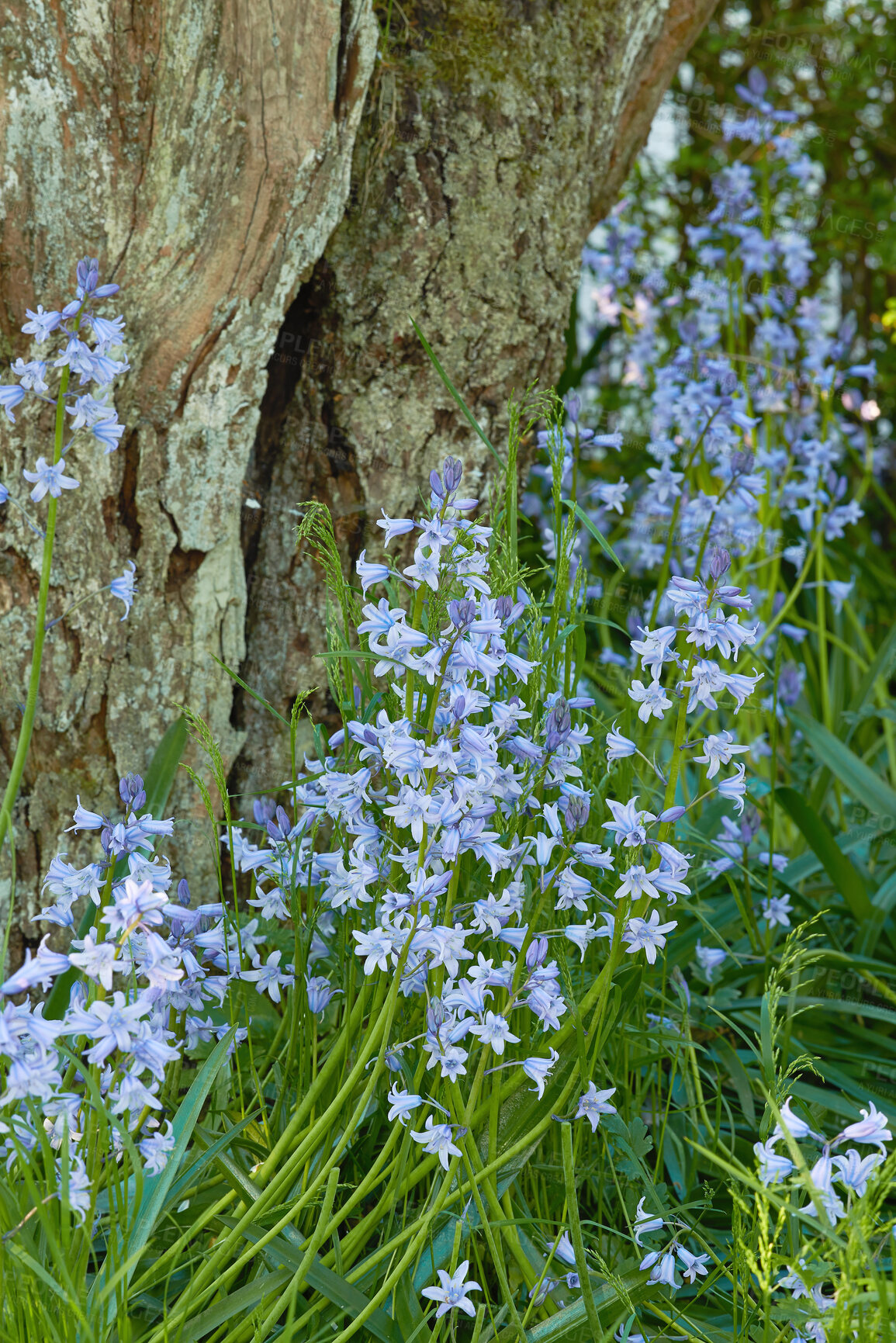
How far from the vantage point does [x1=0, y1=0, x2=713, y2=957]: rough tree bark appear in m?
1.90

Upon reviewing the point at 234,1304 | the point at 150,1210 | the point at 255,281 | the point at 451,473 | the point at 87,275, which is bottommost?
the point at 234,1304

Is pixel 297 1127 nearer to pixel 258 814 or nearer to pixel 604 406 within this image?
pixel 258 814

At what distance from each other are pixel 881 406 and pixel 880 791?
3.74m

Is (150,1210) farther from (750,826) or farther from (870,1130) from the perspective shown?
(750,826)

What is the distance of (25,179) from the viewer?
1866 mm

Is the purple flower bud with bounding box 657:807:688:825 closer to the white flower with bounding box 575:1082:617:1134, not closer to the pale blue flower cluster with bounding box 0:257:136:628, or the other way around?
the white flower with bounding box 575:1082:617:1134

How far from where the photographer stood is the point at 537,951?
1.32 m

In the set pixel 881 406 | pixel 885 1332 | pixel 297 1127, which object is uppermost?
pixel 881 406

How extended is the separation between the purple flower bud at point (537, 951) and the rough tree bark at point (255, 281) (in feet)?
3.36

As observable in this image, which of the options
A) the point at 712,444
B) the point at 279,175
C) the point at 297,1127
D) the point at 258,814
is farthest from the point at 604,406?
the point at 297,1127

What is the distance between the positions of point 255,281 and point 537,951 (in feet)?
4.55

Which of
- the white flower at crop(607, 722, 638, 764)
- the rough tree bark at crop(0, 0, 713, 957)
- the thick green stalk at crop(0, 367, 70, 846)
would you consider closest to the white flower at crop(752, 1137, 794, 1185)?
the white flower at crop(607, 722, 638, 764)

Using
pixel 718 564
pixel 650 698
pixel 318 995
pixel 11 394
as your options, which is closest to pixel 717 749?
pixel 650 698

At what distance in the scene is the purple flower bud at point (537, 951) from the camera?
1.32 meters
